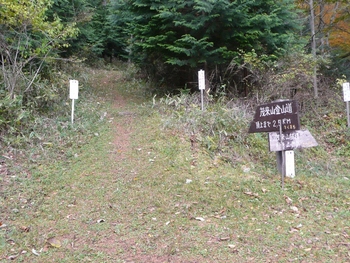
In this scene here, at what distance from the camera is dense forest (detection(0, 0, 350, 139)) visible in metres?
8.92

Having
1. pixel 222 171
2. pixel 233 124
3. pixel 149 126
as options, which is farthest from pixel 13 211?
pixel 233 124

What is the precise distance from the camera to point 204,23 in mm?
10469

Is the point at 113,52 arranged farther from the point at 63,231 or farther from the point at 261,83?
the point at 63,231

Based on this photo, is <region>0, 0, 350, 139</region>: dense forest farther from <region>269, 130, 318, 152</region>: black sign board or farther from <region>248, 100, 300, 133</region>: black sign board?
<region>269, 130, 318, 152</region>: black sign board

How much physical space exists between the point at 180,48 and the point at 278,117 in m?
5.01

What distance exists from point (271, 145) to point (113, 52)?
20285mm

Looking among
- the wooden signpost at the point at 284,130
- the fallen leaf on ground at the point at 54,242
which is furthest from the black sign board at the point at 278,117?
the fallen leaf on ground at the point at 54,242

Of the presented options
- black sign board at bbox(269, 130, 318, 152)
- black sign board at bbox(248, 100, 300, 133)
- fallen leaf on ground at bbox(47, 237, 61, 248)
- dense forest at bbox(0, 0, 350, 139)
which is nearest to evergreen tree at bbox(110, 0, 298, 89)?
dense forest at bbox(0, 0, 350, 139)

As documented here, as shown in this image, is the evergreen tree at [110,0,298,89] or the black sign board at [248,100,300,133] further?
the evergreen tree at [110,0,298,89]

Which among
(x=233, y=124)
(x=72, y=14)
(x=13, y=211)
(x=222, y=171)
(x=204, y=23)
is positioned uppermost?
(x=72, y=14)

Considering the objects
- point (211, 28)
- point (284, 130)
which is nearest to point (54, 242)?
point (284, 130)

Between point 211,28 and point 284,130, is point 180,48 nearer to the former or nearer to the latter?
point 211,28

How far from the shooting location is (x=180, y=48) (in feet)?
33.5

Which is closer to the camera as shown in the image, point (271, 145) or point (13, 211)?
point (13, 211)
